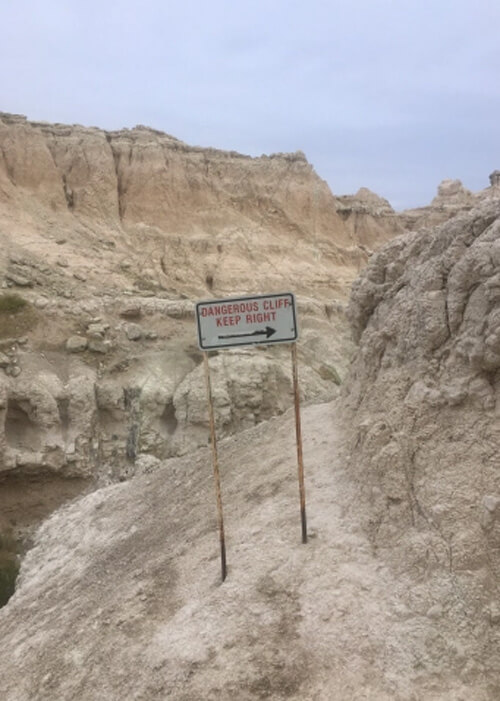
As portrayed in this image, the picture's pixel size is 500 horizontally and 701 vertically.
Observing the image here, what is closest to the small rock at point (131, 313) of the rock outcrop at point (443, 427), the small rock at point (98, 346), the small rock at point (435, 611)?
the small rock at point (98, 346)

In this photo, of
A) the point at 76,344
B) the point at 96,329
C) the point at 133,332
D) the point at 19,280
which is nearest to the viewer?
the point at 76,344

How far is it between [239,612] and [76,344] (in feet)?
42.8

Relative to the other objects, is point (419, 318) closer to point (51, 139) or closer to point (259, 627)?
point (259, 627)

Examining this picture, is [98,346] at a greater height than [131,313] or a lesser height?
lesser

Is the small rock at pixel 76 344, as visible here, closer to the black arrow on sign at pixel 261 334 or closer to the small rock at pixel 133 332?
the small rock at pixel 133 332

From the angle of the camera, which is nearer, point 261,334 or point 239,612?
point 239,612

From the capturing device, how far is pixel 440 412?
571 cm

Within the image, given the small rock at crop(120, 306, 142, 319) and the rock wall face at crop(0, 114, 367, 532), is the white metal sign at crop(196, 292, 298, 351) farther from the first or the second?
the small rock at crop(120, 306, 142, 319)

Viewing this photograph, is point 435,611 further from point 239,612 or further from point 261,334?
point 261,334

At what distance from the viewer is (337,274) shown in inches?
1085

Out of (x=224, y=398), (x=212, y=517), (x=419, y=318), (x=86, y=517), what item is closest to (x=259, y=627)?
(x=212, y=517)

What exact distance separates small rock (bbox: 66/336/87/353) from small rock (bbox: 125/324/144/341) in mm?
1411

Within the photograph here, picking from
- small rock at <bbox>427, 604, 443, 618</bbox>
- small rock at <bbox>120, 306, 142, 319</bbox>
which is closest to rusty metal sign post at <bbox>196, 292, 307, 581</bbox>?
small rock at <bbox>427, 604, 443, 618</bbox>

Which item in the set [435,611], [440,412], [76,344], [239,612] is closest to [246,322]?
[440,412]
